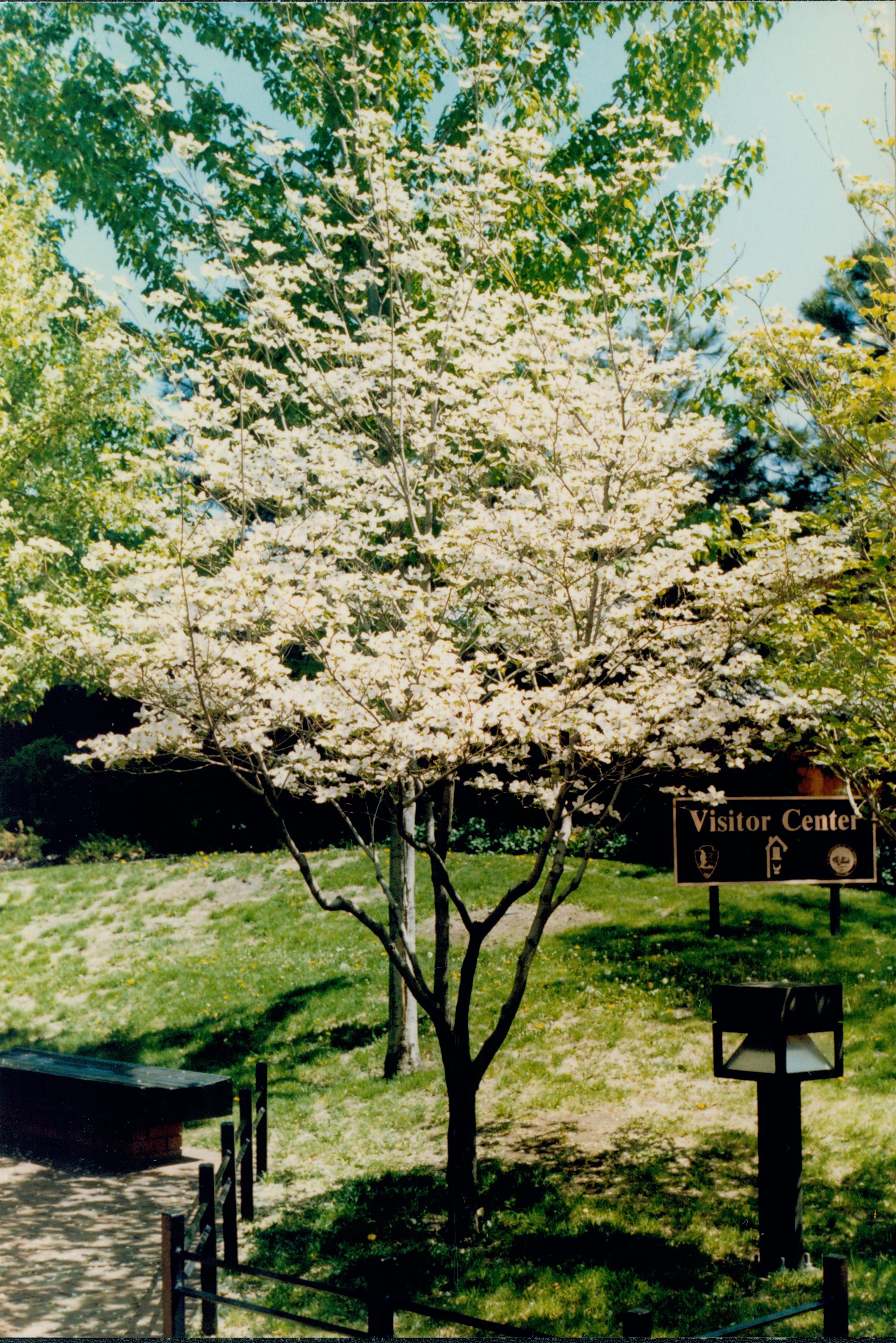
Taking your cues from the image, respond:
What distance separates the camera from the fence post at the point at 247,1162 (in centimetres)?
680

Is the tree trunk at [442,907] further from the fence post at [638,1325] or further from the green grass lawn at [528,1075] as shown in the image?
the fence post at [638,1325]

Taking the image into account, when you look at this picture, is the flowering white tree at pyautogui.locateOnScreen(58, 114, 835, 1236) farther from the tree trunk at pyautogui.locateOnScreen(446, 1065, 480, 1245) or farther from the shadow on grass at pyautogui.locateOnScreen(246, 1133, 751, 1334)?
the shadow on grass at pyautogui.locateOnScreen(246, 1133, 751, 1334)

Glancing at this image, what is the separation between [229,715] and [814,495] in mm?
9459

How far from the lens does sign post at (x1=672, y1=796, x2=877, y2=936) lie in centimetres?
941

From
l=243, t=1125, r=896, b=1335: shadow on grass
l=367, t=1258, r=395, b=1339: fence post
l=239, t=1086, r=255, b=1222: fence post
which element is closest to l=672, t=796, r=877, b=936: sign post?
l=243, t=1125, r=896, b=1335: shadow on grass

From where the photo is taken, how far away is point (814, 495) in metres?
13.6

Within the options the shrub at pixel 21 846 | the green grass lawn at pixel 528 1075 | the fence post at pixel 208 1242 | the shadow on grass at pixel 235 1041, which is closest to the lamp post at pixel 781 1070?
the green grass lawn at pixel 528 1075

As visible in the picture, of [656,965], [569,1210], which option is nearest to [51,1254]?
[569,1210]

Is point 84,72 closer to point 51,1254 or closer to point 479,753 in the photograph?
point 479,753

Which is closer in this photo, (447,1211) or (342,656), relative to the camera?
(342,656)

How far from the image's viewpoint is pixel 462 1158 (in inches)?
254

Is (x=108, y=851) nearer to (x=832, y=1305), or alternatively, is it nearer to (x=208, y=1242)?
(x=208, y=1242)

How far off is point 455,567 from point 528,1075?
14.4 feet

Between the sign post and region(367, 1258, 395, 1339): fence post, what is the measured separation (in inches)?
247
